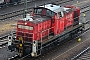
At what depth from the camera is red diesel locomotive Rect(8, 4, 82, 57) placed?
15.7 m

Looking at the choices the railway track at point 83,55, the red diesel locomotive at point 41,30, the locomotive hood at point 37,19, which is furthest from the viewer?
the locomotive hood at point 37,19

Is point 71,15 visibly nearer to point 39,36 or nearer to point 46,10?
point 46,10

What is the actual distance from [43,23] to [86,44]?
4.36m

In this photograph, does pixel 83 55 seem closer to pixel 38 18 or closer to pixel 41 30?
pixel 41 30

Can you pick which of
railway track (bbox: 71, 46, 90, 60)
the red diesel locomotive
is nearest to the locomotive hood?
the red diesel locomotive

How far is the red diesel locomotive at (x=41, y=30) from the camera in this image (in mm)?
15664

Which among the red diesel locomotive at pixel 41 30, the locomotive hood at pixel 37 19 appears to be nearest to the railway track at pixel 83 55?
the red diesel locomotive at pixel 41 30

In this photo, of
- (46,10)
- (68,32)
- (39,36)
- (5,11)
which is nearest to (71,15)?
(68,32)

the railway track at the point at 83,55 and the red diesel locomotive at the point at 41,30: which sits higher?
the red diesel locomotive at the point at 41,30

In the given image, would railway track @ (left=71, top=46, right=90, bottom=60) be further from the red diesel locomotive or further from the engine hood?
the engine hood

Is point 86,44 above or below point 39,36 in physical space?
below

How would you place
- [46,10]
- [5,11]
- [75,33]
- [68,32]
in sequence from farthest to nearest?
[5,11]
[75,33]
[68,32]
[46,10]

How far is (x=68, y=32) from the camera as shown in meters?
19.0

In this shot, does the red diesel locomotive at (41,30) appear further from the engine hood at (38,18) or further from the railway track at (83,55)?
the railway track at (83,55)
